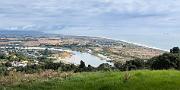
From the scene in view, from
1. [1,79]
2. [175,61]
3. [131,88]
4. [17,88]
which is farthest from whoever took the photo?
[175,61]

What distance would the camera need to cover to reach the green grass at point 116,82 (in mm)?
16125

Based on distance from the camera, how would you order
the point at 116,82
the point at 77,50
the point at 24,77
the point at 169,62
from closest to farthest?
the point at 116,82 → the point at 24,77 → the point at 169,62 → the point at 77,50

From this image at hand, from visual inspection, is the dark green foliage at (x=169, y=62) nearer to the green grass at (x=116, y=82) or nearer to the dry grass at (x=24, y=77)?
the green grass at (x=116, y=82)

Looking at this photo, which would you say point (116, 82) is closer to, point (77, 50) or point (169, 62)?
point (169, 62)

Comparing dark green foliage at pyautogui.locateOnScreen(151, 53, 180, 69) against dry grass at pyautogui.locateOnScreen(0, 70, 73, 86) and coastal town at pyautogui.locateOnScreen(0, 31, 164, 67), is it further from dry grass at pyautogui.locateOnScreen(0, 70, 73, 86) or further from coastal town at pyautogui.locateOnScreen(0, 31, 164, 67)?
coastal town at pyautogui.locateOnScreen(0, 31, 164, 67)

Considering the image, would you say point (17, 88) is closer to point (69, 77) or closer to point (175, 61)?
point (69, 77)

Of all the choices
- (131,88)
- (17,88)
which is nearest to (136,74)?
(131,88)

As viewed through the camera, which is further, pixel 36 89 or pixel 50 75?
pixel 50 75

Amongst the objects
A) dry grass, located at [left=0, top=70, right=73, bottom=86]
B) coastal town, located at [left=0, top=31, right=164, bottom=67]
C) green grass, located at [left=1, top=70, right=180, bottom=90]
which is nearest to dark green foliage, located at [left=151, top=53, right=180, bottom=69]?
green grass, located at [left=1, top=70, right=180, bottom=90]

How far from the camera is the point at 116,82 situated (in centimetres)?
1672

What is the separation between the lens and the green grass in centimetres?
1612

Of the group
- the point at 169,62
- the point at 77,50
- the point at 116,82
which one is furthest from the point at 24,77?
the point at 77,50

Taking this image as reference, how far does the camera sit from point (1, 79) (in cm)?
1842

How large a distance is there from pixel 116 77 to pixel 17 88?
12.5ft
